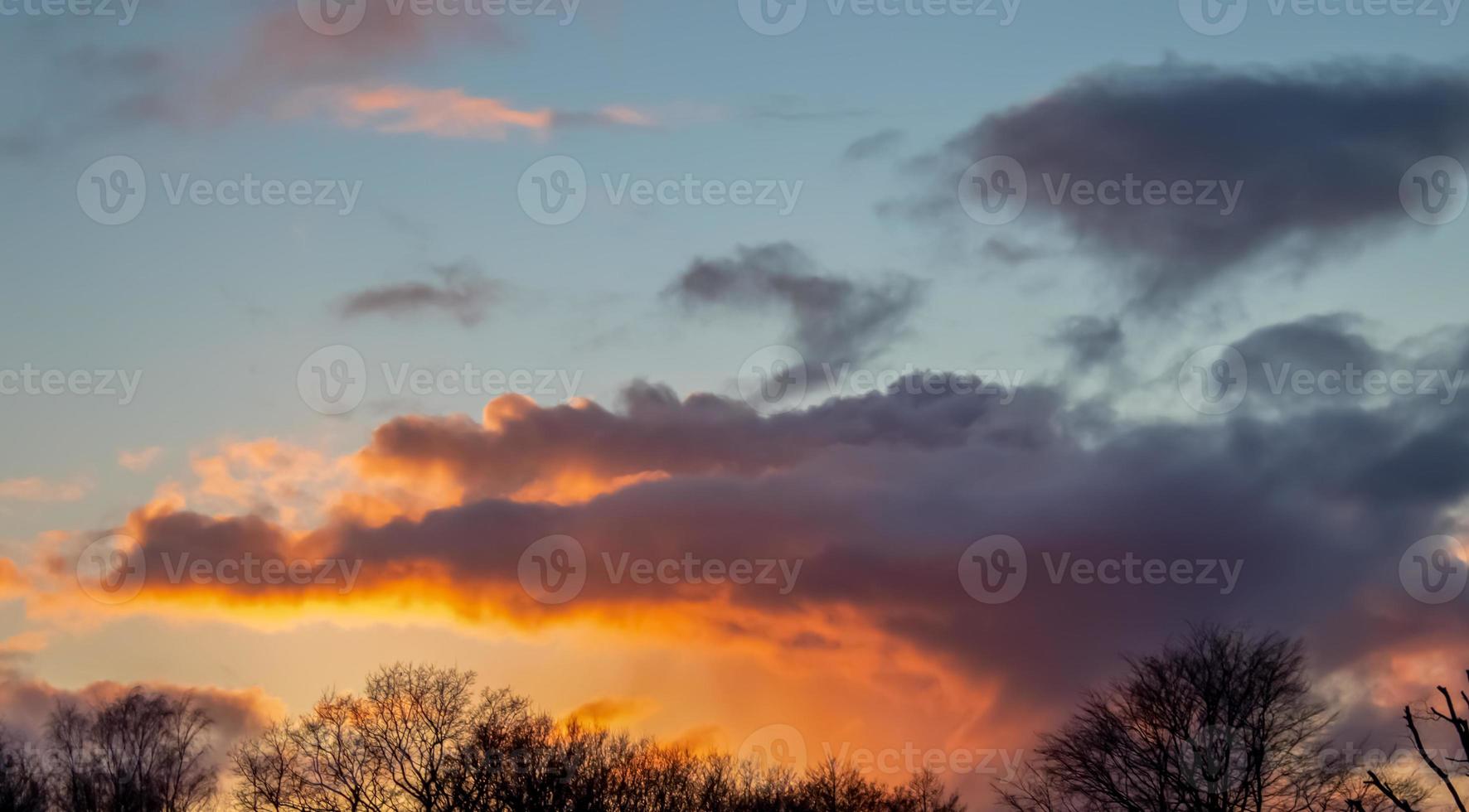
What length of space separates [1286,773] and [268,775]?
177 ft

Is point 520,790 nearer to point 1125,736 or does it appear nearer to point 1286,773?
point 1125,736

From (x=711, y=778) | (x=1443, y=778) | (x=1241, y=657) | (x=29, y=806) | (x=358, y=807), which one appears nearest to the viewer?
(x=1443, y=778)

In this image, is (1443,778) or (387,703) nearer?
(1443,778)

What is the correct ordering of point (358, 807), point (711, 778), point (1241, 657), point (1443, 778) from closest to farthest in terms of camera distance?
point (1443, 778)
point (1241, 657)
point (358, 807)
point (711, 778)

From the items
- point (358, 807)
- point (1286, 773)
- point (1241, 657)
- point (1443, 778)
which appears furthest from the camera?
point (358, 807)

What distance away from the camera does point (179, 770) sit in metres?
92.0

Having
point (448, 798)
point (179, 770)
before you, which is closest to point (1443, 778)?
point (448, 798)

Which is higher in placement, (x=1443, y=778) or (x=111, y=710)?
(x=111, y=710)

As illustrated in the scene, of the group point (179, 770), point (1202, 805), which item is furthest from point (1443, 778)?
point (179, 770)

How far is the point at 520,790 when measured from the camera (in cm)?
8306

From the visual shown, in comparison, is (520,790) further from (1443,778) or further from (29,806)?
(1443,778)

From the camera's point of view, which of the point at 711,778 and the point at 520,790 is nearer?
the point at 520,790

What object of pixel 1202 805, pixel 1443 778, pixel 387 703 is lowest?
pixel 1443 778

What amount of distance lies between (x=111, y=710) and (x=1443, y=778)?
3717 inches
